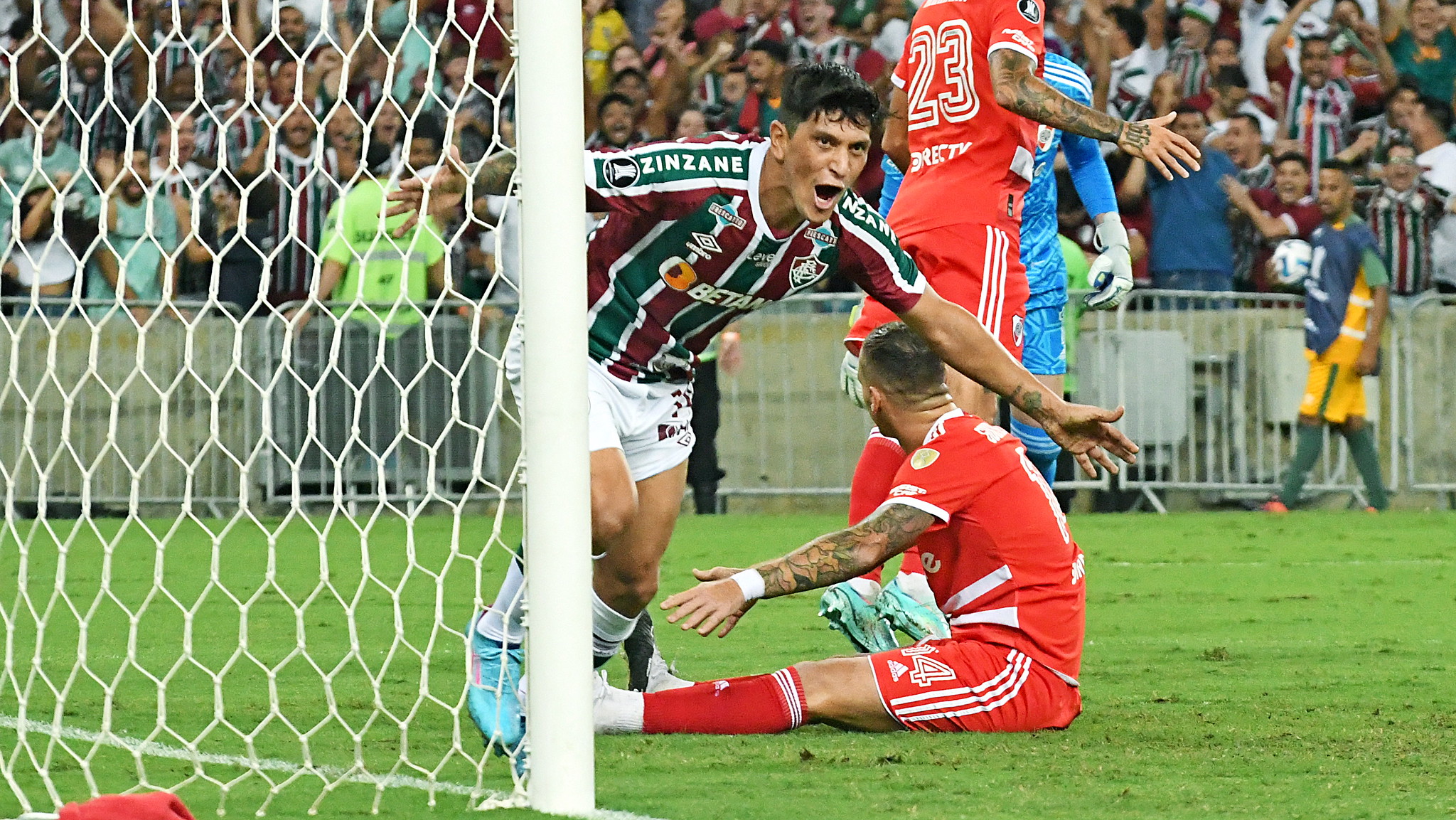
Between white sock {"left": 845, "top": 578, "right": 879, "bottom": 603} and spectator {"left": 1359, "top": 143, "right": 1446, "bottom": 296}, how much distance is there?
795 cm

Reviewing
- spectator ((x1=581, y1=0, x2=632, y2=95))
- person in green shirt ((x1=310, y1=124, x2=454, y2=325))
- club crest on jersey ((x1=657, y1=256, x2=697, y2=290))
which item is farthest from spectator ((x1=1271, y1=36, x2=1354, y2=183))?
club crest on jersey ((x1=657, y1=256, x2=697, y2=290))

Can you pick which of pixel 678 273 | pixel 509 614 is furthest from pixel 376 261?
pixel 509 614

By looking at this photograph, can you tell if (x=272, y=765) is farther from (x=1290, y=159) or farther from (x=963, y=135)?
(x=1290, y=159)

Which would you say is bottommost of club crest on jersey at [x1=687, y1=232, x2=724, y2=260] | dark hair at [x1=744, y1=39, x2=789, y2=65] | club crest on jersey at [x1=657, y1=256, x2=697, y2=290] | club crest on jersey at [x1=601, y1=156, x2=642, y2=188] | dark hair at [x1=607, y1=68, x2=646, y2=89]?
club crest on jersey at [x1=657, y1=256, x2=697, y2=290]

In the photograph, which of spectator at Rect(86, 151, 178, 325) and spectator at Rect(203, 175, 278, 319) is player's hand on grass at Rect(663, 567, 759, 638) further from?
spectator at Rect(86, 151, 178, 325)

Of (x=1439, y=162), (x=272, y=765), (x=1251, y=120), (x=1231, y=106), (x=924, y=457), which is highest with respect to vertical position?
(x=1231, y=106)

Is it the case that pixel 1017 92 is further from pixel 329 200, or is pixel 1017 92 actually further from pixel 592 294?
pixel 329 200

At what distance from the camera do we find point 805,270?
193 inches

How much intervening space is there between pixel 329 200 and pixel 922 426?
24.9 ft

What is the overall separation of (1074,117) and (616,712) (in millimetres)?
2445

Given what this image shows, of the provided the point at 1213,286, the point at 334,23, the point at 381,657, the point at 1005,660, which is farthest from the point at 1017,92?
the point at 1213,286

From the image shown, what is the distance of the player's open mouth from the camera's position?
182 inches

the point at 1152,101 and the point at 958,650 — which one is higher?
the point at 1152,101

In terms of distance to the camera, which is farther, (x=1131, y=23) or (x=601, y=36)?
(x=601, y=36)
